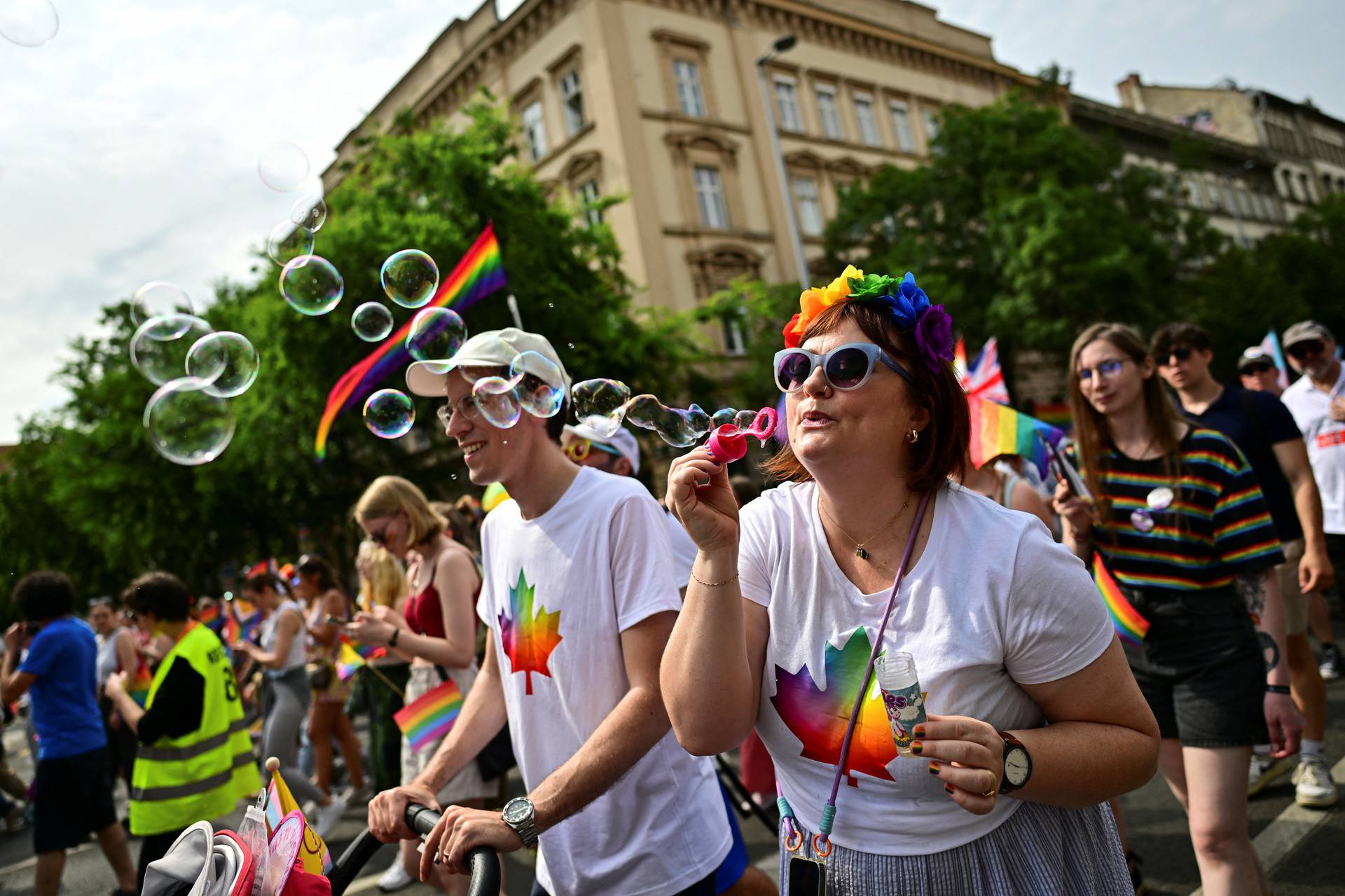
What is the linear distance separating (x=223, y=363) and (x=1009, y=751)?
10.6ft

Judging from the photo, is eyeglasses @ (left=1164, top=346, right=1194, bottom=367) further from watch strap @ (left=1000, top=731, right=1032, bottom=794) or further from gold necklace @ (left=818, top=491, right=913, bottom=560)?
watch strap @ (left=1000, top=731, right=1032, bottom=794)

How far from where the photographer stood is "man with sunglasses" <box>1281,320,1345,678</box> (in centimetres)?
599

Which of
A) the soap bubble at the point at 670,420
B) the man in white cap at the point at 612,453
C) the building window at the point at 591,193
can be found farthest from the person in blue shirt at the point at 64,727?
Result: the building window at the point at 591,193

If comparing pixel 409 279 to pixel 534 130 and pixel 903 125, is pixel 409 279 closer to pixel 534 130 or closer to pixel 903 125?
pixel 534 130

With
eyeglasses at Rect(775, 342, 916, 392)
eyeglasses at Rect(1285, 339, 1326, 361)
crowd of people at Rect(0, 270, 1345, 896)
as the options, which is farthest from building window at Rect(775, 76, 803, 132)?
eyeglasses at Rect(775, 342, 916, 392)

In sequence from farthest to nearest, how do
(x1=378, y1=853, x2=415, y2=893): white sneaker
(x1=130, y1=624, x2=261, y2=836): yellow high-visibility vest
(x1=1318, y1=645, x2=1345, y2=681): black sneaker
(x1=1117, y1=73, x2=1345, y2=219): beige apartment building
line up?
1. (x1=1117, y1=73, x2=1345, y2=219): beige apartment building
2. (x1=1318, y1=645, x2=1345, y2=681): black sneaker
3. (x1=378, y1=853, x2=415, y2=893): white sneaker
4. (x1=130, y1=624, x2=261, y2=836): yellow high-visibility vest

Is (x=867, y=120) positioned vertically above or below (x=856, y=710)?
above

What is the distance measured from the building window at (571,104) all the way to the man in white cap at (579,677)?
23920mm

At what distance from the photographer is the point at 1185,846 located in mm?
4289

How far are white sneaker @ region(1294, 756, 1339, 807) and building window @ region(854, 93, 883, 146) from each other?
94.2 feet

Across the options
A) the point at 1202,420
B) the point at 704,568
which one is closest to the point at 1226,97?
the point at 1202,420

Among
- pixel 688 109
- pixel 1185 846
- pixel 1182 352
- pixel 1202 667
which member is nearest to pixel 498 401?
pixel 1202 667

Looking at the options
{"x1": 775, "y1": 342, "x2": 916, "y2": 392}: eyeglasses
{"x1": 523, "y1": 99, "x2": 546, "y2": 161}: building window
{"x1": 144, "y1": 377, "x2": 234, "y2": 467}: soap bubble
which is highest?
{"x1": 523, "y1": 99, "x2": 546, "y2": 161}: building window

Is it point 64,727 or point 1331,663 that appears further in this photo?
point 1331,663
